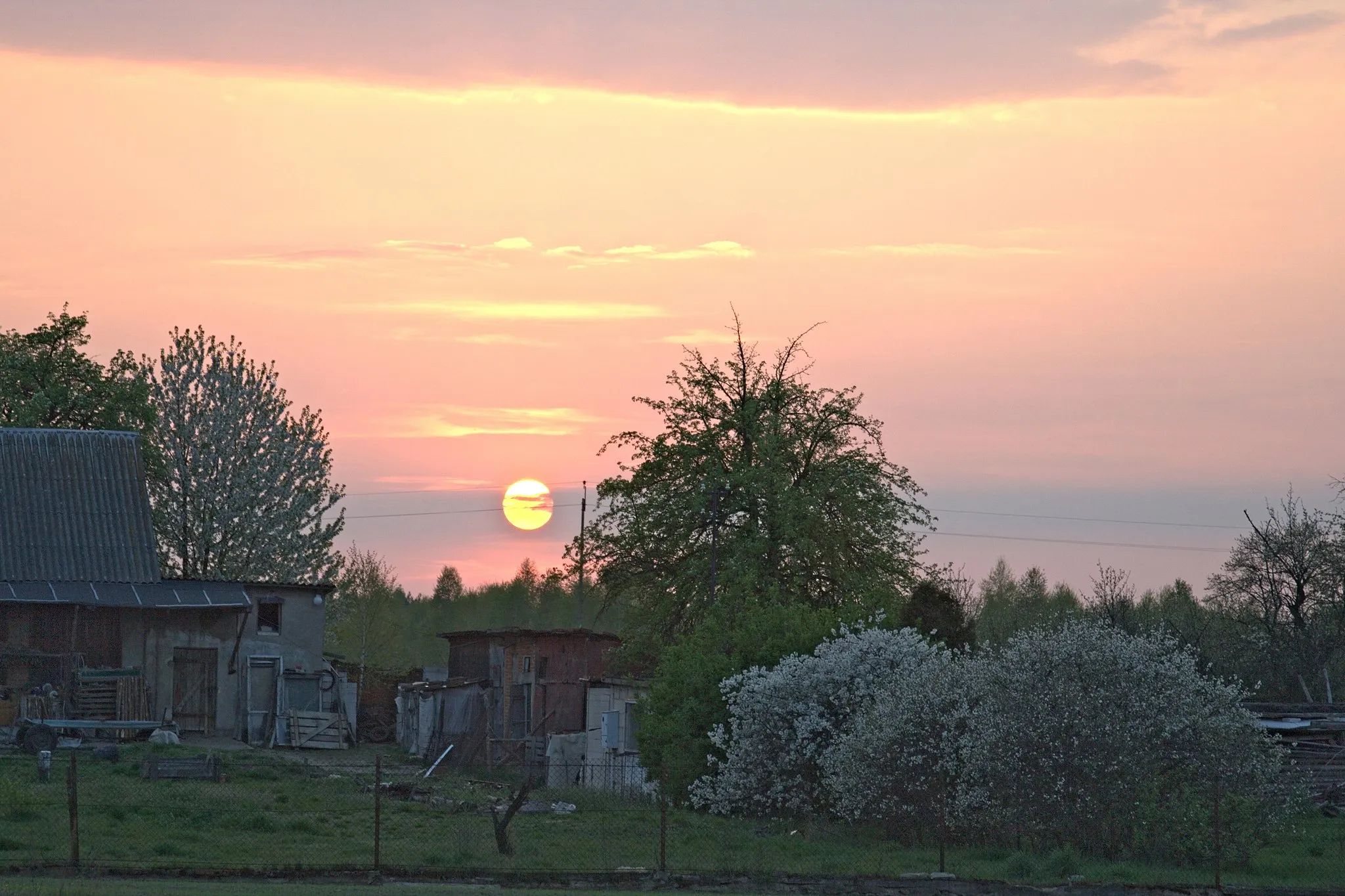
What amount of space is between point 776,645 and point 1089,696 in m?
11.5

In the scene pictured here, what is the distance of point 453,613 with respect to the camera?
181750 millimetres

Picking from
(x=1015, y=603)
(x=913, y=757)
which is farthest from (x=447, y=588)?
(x=913, y=757)

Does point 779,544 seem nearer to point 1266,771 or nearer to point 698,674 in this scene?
point 698,674

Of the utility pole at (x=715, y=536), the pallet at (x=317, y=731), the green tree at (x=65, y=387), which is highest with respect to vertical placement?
the green tree at (x=65, y=387)

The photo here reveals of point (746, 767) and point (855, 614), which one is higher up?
point (855, 614)

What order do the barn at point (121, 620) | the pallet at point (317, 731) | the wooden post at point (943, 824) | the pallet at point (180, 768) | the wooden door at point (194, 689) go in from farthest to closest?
1. the pallet at point (317, 731)
2. the wooden door at point (194, 689)
3. the barn at point (121, 620)
4. the pallet at point (180, 768)
5. the wooden post at point (943, 824)

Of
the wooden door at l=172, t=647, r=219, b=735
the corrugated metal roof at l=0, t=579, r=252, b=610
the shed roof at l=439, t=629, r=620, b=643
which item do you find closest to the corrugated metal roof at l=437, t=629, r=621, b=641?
the shed roof at l=439, t=629, r=620, b=643

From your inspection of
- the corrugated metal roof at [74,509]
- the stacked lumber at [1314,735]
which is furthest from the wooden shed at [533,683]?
the stacked lumber at [1314,735]

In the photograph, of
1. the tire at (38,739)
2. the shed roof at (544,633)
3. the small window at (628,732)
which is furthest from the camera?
the shed roof at (544,633)

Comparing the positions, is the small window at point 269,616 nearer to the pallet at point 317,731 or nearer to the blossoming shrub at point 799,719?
the pallet at point 317,731

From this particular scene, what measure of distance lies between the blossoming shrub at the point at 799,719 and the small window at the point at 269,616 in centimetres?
2040

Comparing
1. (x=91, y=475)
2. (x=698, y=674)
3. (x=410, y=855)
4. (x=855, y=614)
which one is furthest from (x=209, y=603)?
(x=410, y=855)

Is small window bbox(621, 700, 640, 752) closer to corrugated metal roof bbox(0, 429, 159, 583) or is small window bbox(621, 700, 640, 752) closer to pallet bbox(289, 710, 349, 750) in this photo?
pallet bbox(289, 710, 349, 750)

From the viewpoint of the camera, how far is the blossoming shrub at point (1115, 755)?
25906mm
